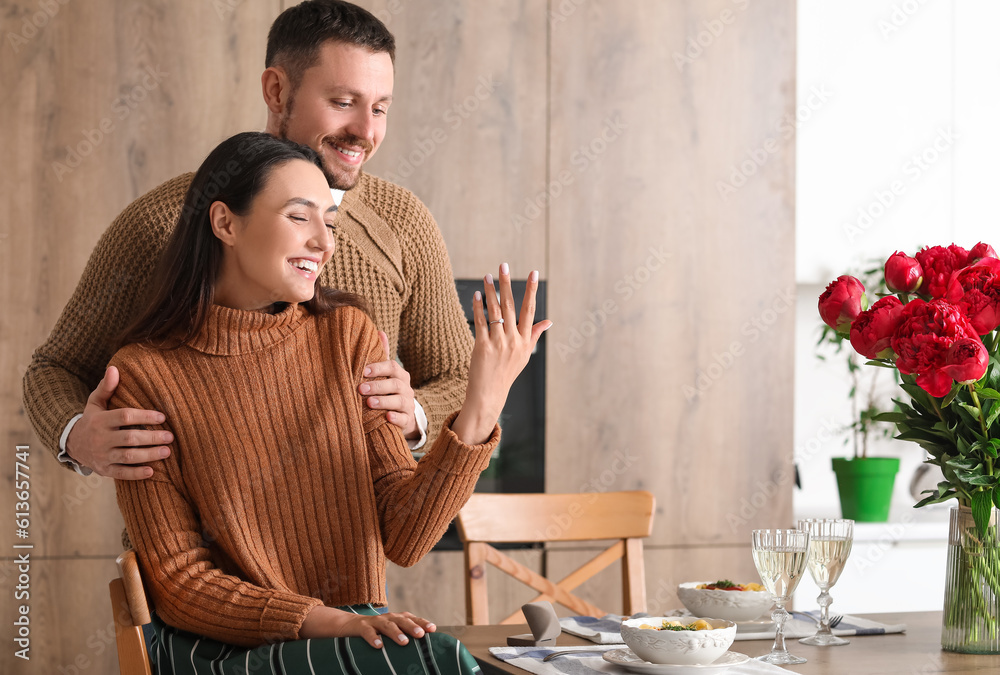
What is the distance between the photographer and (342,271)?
1.64m

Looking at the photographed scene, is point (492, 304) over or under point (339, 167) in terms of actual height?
under

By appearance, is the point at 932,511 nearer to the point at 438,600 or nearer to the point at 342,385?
the point at 438,600

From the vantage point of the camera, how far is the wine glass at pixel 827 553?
139 centimetres

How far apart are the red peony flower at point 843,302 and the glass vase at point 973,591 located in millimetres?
309

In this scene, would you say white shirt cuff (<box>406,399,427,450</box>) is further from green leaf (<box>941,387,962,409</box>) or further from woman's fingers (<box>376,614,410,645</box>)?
green leaf (<box>941,387,962,409</box>)

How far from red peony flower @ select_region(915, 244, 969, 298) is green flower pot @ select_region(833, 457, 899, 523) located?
1930 mm

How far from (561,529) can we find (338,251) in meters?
0.73

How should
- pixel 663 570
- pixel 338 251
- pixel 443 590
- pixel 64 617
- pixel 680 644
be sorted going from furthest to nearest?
1. pixel 663 570
2. pixel 443 590
3. pixel 64 617
4. pixel 338 251
5. pixel 680 644

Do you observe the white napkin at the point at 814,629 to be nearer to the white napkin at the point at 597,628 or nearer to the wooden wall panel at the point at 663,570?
the white napkin at the point at 597,628

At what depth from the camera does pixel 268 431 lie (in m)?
1.32

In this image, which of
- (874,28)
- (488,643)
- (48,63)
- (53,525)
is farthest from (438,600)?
(874,28)

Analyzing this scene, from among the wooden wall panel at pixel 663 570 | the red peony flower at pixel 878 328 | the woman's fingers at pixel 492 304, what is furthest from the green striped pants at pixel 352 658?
the wooden wall panel at pixel 663 570

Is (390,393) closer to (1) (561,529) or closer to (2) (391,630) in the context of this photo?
(2) (391,630)

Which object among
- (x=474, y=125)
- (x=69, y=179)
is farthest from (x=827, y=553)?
(x=69, y=179)
